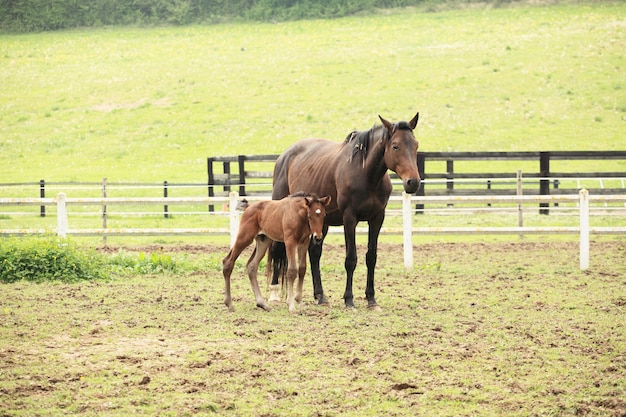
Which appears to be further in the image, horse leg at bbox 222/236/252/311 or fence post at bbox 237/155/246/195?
fence post at bbox 237/155/246/195

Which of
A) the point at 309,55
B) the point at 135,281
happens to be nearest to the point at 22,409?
the point at 135,281

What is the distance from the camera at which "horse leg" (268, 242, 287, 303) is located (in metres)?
9.95

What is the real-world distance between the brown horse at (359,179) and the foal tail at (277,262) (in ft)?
0.04

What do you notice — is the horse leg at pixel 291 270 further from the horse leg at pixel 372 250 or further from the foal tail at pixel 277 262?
the horse leg at pixel 372 250

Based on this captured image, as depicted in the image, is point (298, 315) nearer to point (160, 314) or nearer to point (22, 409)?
point (160, 314)

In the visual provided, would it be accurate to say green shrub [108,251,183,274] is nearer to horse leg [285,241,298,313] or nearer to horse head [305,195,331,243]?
horse leg [285,241,298,313]

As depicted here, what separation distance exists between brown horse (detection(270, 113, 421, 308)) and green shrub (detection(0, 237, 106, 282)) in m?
3.65

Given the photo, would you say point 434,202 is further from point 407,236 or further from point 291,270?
point 291,270

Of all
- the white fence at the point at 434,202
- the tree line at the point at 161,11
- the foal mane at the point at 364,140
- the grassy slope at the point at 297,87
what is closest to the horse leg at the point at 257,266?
the foal mane at the point at 364,140

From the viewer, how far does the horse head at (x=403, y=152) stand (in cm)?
873

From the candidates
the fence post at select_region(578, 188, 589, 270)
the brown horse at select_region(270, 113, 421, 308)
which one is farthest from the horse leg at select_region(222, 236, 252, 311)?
the fence post at select_region(578, 188, 589, 270)

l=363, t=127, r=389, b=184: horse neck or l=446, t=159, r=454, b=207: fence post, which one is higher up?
l=363, t=127, r=389, b=184: horse neck

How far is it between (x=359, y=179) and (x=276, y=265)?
1580mm

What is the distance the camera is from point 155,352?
7199mm
